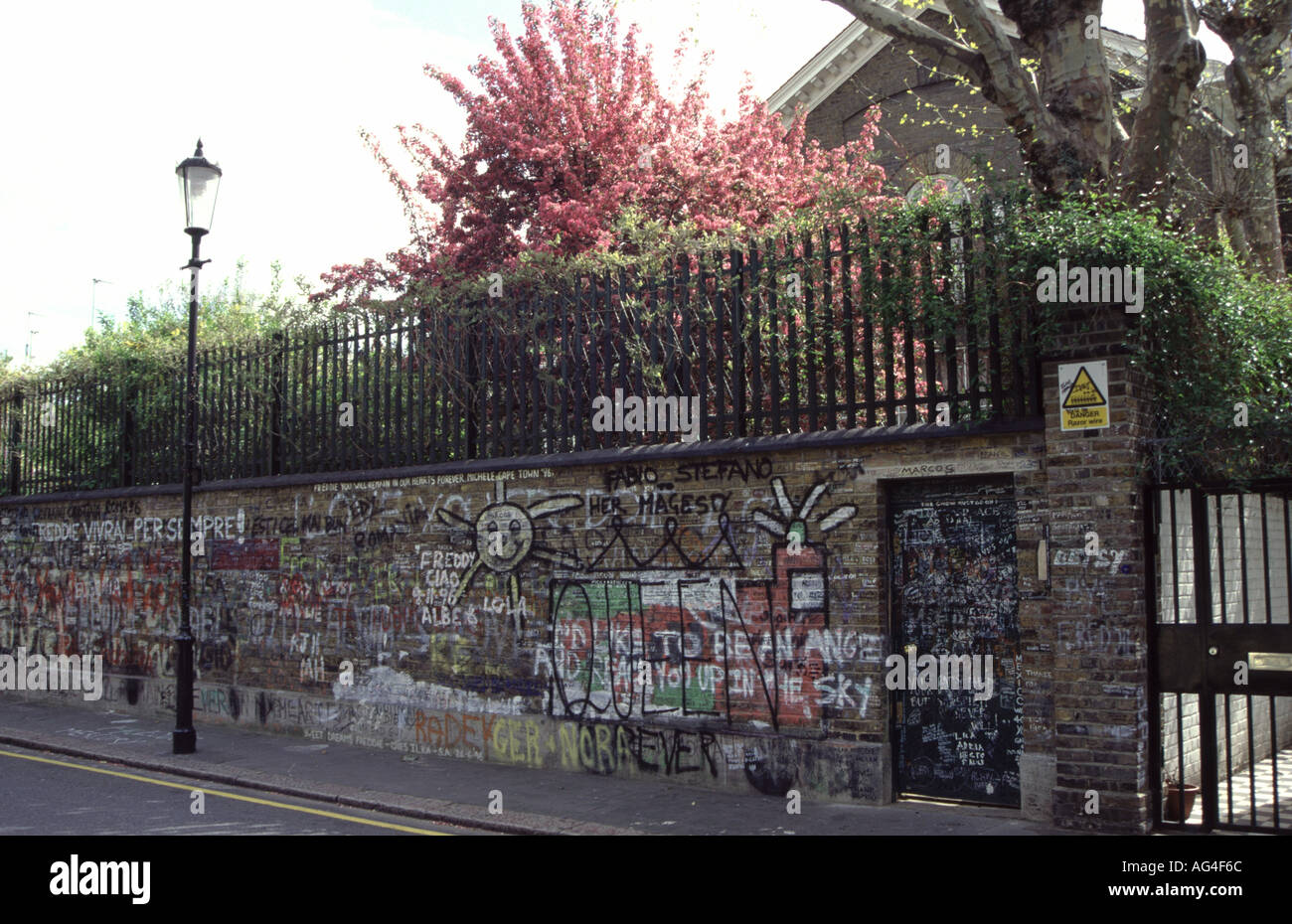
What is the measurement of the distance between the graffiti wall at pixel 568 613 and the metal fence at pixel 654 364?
453mm

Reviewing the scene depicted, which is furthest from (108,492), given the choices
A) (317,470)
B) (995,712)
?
(995,712)

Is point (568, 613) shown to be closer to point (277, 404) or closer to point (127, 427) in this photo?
point (277, 404)

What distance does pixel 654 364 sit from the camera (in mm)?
10219

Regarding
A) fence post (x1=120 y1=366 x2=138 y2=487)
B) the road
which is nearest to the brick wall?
the road

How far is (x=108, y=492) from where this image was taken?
15.5 metres

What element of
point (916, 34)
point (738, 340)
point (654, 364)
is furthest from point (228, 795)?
point (916, 34)

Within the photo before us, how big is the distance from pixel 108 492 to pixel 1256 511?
1459 centimetres

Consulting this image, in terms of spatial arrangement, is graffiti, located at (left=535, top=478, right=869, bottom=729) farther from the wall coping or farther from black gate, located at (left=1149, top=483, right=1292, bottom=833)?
black gate, located at (left=1149, top=483, right=1292, bottom=833)

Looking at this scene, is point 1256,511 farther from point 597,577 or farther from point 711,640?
point 597,577

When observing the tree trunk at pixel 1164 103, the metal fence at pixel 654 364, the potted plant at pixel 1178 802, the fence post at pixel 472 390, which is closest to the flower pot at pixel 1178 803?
the potted plant at pixel 1178 802

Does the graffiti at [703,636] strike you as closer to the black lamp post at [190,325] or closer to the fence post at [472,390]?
the fence post at [472,390]

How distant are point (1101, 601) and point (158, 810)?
298 inches

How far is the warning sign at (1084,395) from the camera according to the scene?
7.56m

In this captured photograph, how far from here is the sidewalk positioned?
7934mm
